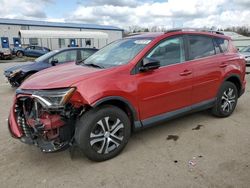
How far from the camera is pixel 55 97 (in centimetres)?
299

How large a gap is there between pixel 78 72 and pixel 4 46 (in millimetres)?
37417

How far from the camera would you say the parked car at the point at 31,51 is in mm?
27484

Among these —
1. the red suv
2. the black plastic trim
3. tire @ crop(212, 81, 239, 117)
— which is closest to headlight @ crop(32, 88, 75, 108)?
the red suv

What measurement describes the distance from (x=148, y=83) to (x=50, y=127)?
1.50 metres

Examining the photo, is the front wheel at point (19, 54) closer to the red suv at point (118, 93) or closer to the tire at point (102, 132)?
the red suv at point (118, 93)

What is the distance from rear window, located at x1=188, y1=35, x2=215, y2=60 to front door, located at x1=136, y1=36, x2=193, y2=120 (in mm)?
226

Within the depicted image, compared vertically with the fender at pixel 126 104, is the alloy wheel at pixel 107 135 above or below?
below

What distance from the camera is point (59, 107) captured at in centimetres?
297

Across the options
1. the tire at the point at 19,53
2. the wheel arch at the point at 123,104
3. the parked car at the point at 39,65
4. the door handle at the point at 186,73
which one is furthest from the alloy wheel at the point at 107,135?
the tire at the point at 19,53

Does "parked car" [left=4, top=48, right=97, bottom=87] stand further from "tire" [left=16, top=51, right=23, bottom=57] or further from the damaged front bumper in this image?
"tire" [left=16, top=51, right=23, bottom=57]

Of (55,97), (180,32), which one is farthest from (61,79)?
(180,32)

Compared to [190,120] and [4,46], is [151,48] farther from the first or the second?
[4,46]

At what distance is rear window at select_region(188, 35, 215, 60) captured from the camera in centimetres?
429

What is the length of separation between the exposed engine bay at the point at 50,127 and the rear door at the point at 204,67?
2.23 m
